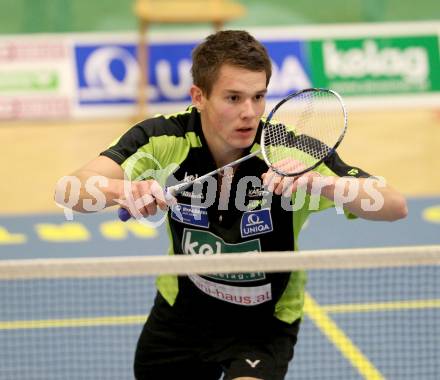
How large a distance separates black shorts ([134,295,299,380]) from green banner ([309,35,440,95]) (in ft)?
27.0

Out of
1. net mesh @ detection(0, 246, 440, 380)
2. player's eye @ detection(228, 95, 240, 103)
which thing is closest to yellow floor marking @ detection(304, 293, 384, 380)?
net mesh @ detection(0, 246, 440, 380)

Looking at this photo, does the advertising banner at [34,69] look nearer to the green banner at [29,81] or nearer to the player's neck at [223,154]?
the green banner at [29,81]

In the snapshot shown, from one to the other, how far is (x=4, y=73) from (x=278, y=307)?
833cm

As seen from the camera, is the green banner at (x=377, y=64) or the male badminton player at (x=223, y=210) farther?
the green banner at (x=377, y=64)

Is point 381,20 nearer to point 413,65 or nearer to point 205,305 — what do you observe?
point 413,65

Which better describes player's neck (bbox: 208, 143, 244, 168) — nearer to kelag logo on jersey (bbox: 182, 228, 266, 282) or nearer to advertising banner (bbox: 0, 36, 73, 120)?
kelag logo on jersey (bbox: 182, 228, 266, 282)

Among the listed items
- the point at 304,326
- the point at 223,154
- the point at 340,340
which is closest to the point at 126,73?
the point at 304,326

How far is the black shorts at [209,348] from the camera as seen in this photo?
A: 380 centimetres

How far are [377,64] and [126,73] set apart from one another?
3.30 meters

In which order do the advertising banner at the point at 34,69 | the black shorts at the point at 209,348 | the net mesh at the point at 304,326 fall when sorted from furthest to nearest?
the advertising banner at the point at 34,69 < the net mesh at the point at 304,326 < the black shorts at the point at 209,348

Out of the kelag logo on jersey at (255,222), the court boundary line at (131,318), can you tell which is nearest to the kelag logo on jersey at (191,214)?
the kelag logo on jersey at (255,222)

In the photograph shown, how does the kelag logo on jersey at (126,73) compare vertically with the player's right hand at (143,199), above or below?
below

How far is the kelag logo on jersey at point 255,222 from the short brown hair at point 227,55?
21.3 inches

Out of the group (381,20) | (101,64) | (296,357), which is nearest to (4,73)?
(101,64)
